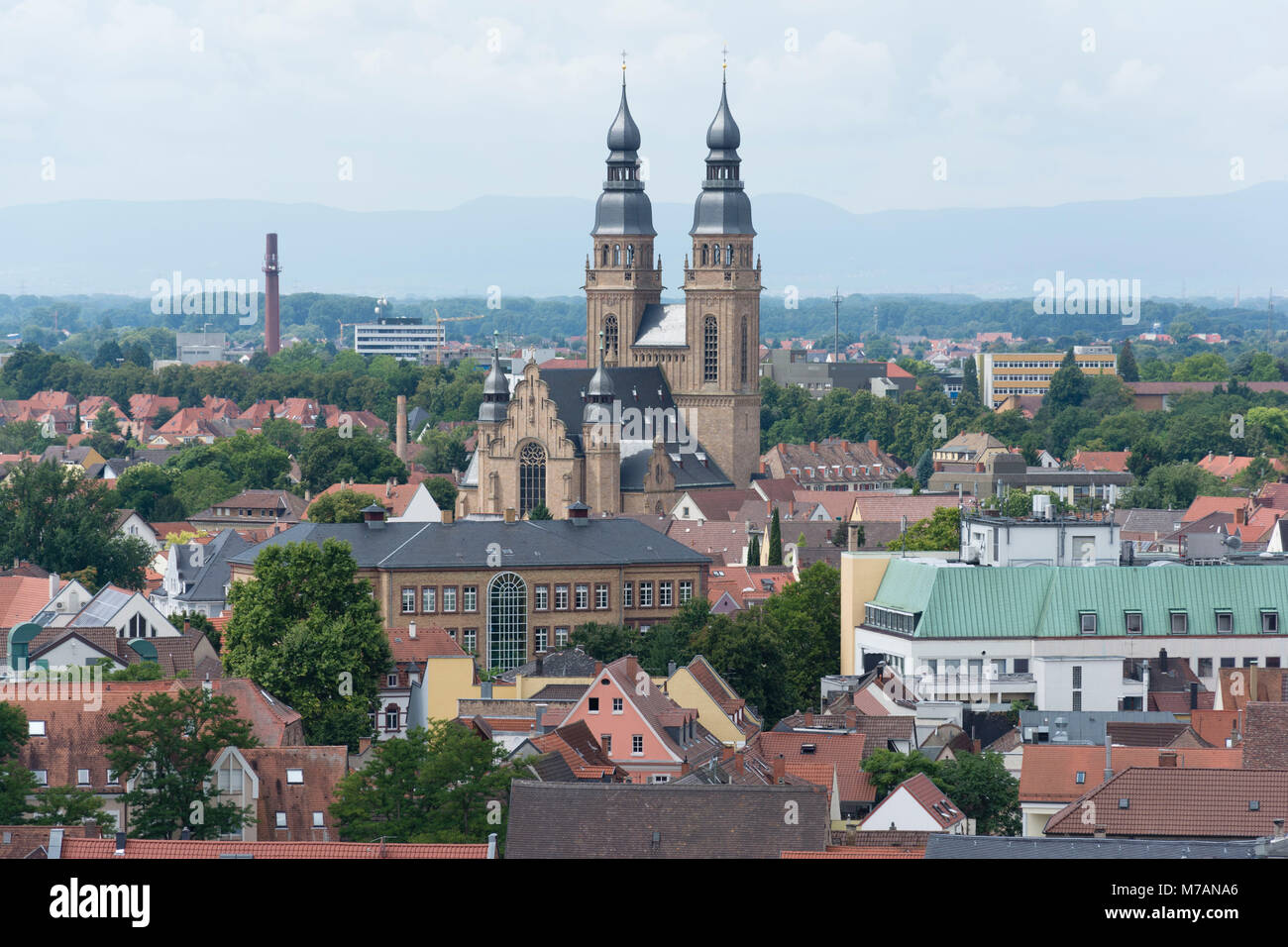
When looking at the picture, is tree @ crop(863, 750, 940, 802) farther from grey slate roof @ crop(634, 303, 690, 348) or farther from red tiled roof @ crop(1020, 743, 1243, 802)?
grey slate roof @ crop(634, 303, 690, 348)

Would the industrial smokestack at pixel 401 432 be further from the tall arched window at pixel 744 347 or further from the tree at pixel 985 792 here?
the tree at pixel 985 792

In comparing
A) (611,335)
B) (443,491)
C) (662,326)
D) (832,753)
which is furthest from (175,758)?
(611,335)

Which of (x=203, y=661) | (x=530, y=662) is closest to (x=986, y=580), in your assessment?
(x=530, y=662)

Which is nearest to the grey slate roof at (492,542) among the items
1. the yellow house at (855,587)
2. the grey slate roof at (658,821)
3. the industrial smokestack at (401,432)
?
the yellow house at (855,587)

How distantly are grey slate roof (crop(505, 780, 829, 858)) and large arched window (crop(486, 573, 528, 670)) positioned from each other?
3611 cm

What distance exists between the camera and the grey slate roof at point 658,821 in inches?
1398

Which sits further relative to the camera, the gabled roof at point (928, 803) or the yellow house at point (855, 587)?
the yellow house at point (855, 587)

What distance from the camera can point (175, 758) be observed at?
42.8 meters

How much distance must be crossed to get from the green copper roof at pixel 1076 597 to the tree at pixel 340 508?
3603cm

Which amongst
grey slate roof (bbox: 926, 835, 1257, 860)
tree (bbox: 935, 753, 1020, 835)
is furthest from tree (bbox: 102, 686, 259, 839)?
grey slate roof (bbox: 926, 835, 1257, 860)

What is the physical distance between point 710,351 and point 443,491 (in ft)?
48.1

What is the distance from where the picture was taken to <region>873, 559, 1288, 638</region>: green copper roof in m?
62.0

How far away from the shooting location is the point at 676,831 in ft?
117
